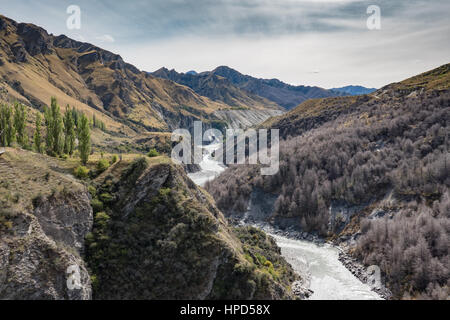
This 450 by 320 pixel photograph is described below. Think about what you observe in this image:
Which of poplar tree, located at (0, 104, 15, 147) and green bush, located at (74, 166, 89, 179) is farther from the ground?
poplar tree, located at (0, 104, 15, 147)

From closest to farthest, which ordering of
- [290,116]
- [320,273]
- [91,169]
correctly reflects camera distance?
1. [91,169]
2. [320,273]
3. [290,116]

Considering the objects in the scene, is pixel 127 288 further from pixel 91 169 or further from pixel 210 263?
pixel 91 169

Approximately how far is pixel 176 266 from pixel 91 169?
1860 centimetres

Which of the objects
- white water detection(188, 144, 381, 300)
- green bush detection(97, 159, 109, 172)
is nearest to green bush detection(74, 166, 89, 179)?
green bush detection(97, 159, 109, 172)

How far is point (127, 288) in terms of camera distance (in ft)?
86.7

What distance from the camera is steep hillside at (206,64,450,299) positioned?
43750 millimetres

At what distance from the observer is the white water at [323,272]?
139ft

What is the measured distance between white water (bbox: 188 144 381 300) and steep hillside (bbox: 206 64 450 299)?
4.59 meters

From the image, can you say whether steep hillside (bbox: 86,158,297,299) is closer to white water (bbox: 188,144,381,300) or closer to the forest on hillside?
white water (bbox: 188,144,381,300)

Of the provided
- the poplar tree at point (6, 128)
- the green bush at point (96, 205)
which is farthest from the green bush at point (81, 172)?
the poplar tree at point (6, 128)

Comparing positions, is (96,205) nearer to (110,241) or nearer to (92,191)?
(92,191)

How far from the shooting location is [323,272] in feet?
163

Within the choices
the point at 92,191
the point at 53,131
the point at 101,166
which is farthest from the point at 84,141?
the point at 92,191
